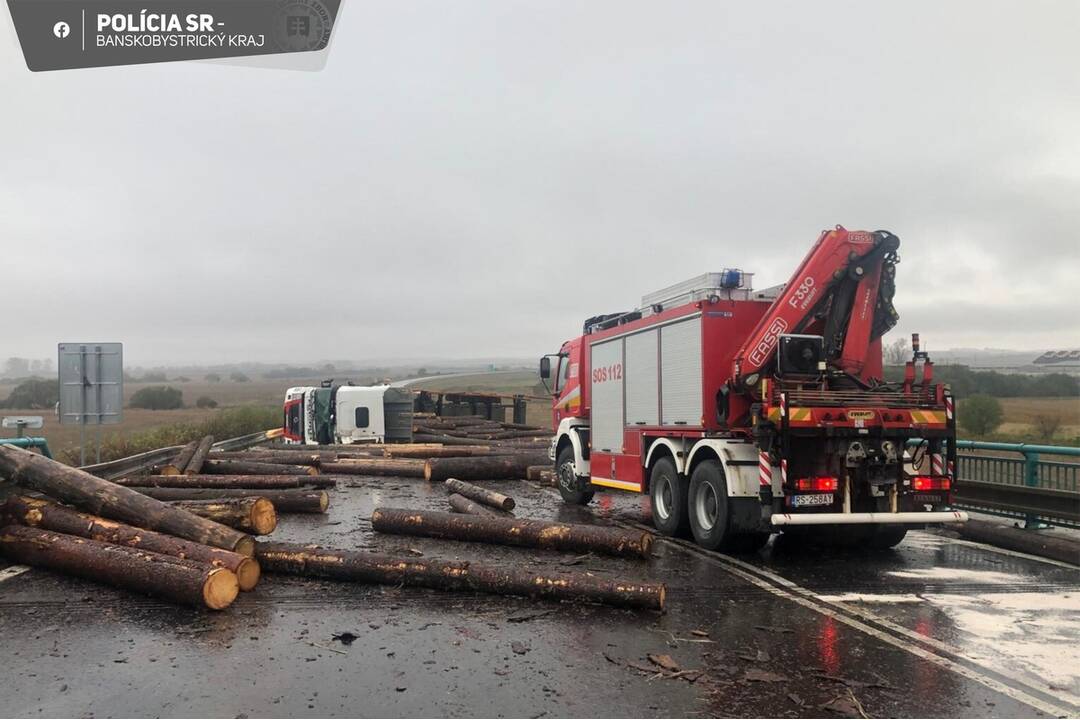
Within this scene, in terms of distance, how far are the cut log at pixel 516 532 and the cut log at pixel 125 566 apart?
129 inches

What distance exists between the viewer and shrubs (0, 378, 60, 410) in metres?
50.5

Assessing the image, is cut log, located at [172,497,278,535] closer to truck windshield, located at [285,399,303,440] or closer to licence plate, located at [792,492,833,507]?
licence plate, located at [792,492,833,507]

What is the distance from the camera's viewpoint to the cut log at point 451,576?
698cm

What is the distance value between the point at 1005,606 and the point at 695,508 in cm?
370

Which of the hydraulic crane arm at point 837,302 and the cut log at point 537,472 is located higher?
the hydraulic crane arm at point 837,302

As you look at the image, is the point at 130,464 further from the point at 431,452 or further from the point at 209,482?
the point at 431,452

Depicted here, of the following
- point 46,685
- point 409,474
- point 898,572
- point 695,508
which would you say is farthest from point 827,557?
point 409,474

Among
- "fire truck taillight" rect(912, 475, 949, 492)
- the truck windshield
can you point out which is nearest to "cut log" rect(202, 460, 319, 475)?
the truck windshield

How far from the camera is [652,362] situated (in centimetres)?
1139

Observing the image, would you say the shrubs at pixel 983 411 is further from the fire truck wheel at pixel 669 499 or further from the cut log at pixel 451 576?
the cut log at pixel 451 576

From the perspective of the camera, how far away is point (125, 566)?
291 inches

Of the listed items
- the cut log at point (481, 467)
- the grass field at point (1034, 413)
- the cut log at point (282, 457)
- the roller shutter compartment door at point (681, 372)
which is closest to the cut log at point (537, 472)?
the cut log at point (481, 467)

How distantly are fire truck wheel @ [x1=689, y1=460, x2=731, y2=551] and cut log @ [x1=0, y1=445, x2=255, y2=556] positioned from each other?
5.28 m

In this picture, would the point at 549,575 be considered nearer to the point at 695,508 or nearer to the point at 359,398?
the point at 695,508
